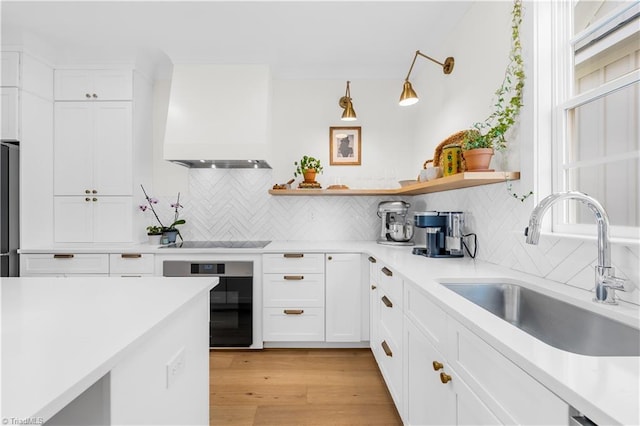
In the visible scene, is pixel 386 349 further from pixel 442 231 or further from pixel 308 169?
pixel 308 169

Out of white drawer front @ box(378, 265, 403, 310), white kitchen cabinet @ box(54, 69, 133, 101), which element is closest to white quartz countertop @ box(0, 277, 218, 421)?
white drawer front @ box(378, 265, 403, 310)

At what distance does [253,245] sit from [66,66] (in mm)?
2431

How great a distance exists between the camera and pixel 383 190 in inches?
120

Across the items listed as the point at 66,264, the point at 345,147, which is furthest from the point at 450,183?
the point at 66,264

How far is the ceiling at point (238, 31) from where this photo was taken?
2.28m

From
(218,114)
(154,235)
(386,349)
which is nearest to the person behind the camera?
(386,349)

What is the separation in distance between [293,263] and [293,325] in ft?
1.80

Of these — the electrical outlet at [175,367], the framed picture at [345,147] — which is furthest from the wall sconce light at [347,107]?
the electrical outlet at [175,367]

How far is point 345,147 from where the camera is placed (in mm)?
3410

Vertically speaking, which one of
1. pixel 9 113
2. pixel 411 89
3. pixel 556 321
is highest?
pixel 411 89

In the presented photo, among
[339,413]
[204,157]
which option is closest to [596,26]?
[339,413]

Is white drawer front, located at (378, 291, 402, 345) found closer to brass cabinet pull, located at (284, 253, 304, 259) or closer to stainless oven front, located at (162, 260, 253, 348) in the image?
brass cabinet pull, located at (284, 253, 304, 259)

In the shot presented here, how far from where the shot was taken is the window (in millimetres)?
1243

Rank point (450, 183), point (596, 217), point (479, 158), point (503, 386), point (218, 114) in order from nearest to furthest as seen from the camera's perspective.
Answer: point (503, 386) → point (596, 217) → point (479, 158) → point (450, 183) → point (218, 114)
